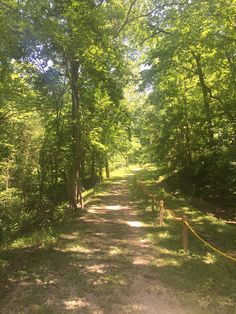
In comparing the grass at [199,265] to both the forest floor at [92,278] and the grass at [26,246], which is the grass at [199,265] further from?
the grass at [26,246]

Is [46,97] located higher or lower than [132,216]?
higher

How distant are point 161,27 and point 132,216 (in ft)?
Answer: 29.4

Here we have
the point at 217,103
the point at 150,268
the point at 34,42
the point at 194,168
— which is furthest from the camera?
the point at 194,168

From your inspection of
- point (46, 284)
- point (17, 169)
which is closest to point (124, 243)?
point (46, 284)

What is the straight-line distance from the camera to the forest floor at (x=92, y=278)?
6082 millimetres

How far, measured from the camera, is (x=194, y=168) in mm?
23281

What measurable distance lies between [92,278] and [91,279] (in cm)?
6

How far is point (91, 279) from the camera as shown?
738cm

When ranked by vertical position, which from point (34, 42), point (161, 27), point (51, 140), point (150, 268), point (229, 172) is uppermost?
point (161, 27)

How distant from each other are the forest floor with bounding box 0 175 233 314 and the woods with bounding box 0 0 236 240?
13.1 feet

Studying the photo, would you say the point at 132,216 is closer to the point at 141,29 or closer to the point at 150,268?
the point at 150,268

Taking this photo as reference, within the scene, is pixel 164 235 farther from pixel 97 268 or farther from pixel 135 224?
pixel 97 268

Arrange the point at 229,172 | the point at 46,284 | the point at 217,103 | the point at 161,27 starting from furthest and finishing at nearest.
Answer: the point at 217,103 < the point at 229,172 < the point at 161,27 < the point at 46,284

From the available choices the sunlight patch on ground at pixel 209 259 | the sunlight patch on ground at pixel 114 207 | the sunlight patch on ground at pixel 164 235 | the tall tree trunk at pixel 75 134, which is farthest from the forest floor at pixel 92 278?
the sunlight patch on ground at pixel 114 207
